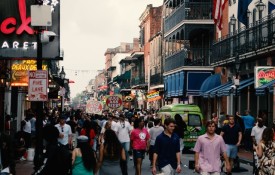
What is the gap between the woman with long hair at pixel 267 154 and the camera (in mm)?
12586

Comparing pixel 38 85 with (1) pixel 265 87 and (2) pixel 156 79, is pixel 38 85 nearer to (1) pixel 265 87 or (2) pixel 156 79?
(1) pixel 265 87

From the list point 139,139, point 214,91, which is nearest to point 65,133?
point 139,139

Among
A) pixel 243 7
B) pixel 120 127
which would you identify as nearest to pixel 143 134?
pixel 120 127

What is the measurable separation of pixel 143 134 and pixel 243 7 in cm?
1518

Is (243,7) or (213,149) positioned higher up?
(243,7)

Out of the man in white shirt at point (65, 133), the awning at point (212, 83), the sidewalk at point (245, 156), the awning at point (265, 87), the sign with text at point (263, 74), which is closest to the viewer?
the man in white shirt at point (65, 133)

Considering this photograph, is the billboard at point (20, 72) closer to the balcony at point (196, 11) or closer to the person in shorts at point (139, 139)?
the person in shorts at point (139, 139)

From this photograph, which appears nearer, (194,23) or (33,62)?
(33,62)

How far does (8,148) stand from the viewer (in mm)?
11234

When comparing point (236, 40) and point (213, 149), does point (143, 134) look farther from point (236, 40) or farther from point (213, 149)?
point (236, 40)

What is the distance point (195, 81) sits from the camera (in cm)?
4791

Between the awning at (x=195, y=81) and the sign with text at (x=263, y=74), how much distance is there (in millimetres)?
20349

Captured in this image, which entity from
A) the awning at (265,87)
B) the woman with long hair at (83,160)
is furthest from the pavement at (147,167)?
the woman with long hair at (83,160)

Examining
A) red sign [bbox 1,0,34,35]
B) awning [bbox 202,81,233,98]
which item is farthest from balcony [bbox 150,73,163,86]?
red sign [bbox 1,0,34,35]
